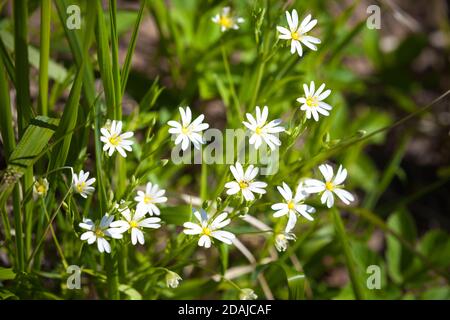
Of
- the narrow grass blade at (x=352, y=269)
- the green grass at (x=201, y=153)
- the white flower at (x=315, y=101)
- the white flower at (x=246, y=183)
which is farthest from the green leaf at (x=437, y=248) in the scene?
the white flower at (x=246, y=183)

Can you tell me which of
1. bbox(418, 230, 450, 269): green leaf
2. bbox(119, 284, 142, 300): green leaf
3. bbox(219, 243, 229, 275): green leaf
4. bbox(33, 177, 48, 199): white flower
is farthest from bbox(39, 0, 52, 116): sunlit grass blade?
bbox(418, 230, 450, 269): green leaf

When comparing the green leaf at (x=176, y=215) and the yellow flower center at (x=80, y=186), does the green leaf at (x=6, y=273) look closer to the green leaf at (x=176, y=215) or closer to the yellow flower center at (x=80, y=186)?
the yellow flower center at (x=80, y=186)

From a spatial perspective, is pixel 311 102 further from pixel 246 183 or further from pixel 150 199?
pixel 150 199

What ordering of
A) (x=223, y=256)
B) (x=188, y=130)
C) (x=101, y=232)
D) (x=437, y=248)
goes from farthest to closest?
(x=437, y=248), (x=223, y=256), (x=188, y=130), (x=101, y=232)

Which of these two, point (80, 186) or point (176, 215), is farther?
point (176, 215)

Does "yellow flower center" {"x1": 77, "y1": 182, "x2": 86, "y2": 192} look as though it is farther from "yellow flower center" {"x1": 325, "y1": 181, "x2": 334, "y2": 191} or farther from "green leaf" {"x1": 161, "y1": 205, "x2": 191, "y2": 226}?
"yellow flower center" {"x1": 325, "y1": 181, "x2": 334, "y2": 191}

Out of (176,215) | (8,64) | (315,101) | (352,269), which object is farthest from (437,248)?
(8,64)

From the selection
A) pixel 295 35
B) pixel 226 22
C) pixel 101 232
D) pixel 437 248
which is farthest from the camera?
pixel 437 248
